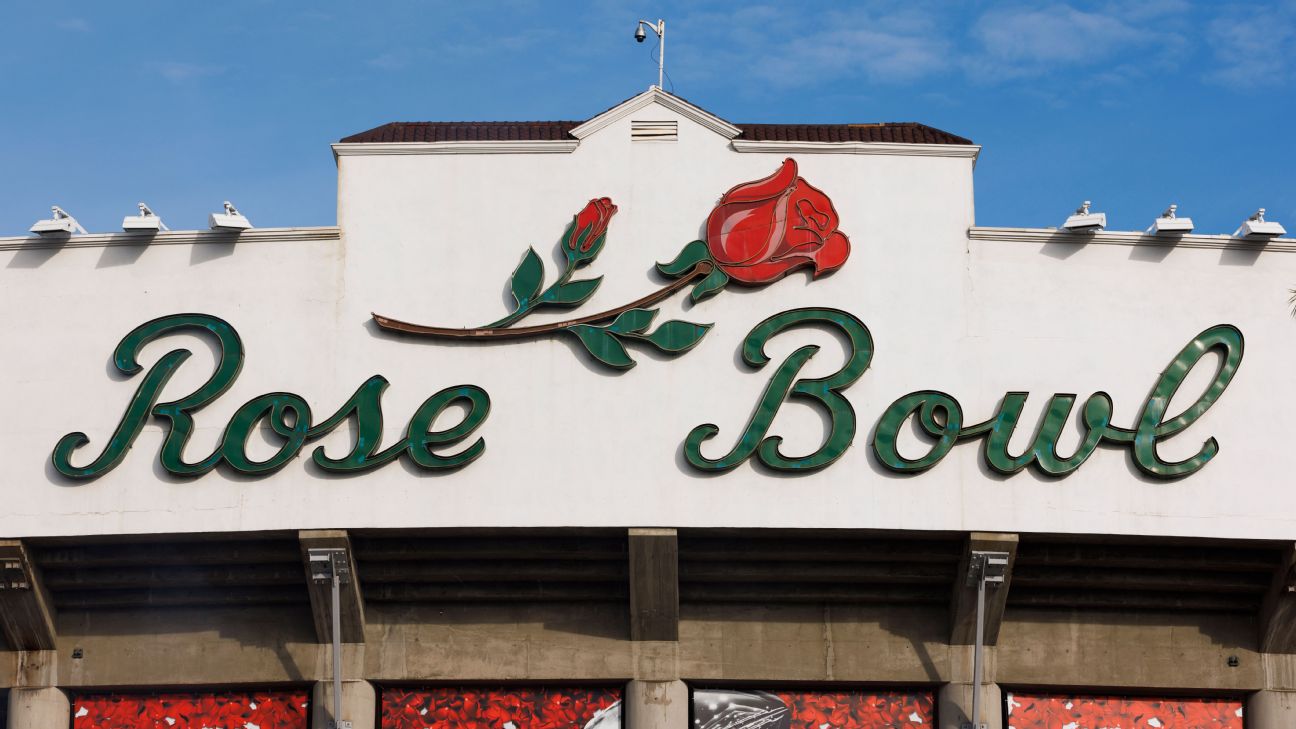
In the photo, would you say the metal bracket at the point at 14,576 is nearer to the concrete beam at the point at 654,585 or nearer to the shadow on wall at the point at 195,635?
the shadow on wall at the point at 195,635

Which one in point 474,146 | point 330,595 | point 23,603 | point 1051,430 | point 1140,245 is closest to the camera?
point 1051,430

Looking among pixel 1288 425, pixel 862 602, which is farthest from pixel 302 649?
pixel 1288 425

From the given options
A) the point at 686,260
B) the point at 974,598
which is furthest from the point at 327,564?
the point at 974,598

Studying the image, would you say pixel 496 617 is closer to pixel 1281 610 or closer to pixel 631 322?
pixel 631 322

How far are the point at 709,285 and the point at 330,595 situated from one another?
1035 centimetres

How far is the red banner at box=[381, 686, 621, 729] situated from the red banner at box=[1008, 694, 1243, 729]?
899 centimetres

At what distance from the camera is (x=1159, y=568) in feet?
121

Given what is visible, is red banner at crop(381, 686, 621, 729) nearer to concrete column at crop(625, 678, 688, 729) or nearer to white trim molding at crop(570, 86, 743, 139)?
concrete column at crop(625, 678, 688, 729)

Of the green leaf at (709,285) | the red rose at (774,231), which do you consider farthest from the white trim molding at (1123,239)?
the green leaf at (709,285)

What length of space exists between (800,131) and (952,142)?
371 centimetres

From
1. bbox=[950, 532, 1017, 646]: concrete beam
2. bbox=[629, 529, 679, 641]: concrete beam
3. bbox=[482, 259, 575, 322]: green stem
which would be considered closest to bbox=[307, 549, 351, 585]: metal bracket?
bbox=[482, 259, 575, 322]: green stem

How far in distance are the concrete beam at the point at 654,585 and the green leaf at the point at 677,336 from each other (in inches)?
154

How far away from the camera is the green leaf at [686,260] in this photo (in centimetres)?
3688

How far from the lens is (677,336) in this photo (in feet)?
120
